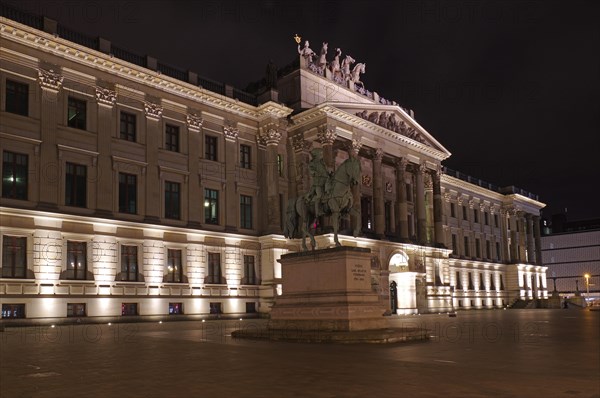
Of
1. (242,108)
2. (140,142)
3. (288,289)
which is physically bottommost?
(288,289)

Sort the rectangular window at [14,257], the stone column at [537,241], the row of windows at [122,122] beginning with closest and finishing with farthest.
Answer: the rectangular window at [14,257]
the row of windows at [122,122]
the stone column at [537,241]

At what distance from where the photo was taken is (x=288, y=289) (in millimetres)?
23266

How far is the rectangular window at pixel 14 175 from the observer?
34938 millimetres

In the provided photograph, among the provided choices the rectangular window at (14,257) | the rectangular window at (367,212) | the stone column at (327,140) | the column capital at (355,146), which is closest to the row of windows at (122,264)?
the rectangular window at (14,257)

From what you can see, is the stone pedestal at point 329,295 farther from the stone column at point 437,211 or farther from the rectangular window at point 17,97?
the stone column at point 437,211

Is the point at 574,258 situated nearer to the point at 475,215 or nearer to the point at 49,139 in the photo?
the point at 475,215

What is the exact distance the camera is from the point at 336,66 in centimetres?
5928

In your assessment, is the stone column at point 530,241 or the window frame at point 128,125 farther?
the stone column at point 530,241

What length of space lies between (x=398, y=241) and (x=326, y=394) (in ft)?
165

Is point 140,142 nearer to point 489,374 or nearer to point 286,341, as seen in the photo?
point 286,341

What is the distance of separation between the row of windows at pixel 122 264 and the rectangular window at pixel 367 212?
51.4 feet

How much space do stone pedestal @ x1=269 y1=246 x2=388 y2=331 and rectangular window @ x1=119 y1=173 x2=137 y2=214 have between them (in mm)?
21662

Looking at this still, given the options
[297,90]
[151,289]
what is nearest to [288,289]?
[151,289]

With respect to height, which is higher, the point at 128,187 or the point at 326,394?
the point at 128,187
